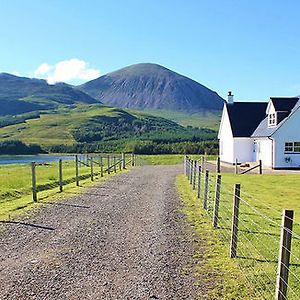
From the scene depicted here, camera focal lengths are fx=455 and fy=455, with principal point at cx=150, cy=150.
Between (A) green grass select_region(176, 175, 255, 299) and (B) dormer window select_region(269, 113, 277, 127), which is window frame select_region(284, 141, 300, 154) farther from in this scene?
(A) green grass select_region(176, 175, 255, 299)

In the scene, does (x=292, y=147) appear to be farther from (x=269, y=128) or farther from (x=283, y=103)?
(x=283, y=103)

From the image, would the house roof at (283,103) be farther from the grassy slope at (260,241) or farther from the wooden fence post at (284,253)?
the wooden fence post at (284,253)

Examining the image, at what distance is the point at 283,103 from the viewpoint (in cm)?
3966

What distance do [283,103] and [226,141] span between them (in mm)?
10294

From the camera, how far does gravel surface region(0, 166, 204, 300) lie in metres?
6.72

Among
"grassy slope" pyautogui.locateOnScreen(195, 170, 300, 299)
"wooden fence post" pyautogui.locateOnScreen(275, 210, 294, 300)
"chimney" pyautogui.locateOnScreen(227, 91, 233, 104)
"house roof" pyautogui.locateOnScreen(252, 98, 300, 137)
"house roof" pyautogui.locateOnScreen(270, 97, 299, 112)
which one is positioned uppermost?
"chimney" pyautogui.locateOnScreen(227, 91, 233, 104)

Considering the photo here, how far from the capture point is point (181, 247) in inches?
367

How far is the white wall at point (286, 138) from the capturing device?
37.7 metres

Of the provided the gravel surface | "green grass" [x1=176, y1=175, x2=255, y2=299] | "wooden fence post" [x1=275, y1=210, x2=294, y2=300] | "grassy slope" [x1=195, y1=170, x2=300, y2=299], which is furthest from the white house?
"wooden fence post" [x1=275, y1=210, x2=294, y2=300]

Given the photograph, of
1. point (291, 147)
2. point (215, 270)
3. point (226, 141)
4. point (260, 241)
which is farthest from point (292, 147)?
point (215, 270)

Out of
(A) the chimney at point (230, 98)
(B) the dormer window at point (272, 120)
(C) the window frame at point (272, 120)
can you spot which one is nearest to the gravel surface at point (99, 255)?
(C) the window frame at point (272, 120)

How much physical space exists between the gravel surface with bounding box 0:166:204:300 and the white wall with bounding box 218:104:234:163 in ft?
107

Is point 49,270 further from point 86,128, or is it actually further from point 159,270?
point 86,128

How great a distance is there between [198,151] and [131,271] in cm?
6753
